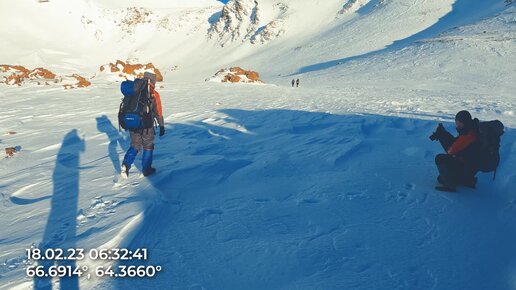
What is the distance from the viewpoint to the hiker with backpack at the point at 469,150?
4227mm

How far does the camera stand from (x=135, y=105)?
5.03 metres

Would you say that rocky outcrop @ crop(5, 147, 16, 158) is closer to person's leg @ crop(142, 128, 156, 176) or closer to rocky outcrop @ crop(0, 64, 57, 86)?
person's leg @ crop(142, 128, 156, 176)

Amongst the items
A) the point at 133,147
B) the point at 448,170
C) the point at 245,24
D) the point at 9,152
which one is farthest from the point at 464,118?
the point at 245,24

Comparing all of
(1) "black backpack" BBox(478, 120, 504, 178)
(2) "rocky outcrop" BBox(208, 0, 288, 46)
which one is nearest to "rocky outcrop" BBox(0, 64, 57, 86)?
(1) "black backpack" BBox(478, 120, 504, 178)

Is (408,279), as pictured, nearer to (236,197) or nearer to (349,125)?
(236,197)

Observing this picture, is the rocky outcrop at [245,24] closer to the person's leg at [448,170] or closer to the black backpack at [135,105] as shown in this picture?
the black backpack at [135,105]

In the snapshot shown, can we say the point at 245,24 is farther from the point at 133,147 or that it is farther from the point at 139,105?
the point at 139,105

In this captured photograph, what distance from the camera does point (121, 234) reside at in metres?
3.79

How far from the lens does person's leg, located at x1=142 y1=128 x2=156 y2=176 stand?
212 inches

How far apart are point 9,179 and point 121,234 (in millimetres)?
3528

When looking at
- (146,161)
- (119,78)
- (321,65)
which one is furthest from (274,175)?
(321,65)

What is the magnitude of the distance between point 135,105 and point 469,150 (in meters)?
4.40

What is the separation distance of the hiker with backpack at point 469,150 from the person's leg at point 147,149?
4.07 metres

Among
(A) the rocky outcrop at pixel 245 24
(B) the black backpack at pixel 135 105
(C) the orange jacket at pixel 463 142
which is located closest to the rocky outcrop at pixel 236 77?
(B) the black backpack at pixel 135 105
